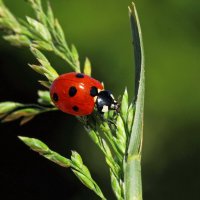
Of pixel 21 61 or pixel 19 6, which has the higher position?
pixel 19 6

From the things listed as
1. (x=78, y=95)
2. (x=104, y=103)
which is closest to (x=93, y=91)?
(x=78, y=95)

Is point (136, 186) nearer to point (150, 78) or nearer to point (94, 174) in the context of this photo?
point (150, 78)

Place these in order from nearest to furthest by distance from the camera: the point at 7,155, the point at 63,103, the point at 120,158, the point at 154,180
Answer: the point at 120,158 → the point at 63,103 → the point at 154,180 → the point at 7,155

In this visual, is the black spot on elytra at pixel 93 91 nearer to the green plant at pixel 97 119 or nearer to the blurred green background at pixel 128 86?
the green plant at pixel 97 119

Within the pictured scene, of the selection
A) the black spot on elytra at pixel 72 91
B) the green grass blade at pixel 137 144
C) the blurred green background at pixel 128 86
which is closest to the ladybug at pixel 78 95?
the black spot on elytra at pixel 72 91

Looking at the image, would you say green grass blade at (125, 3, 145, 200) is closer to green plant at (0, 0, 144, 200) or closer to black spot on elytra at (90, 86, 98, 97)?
green plant at (0, 0, 144, 200)

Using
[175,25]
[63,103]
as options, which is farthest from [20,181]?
[63,103]
